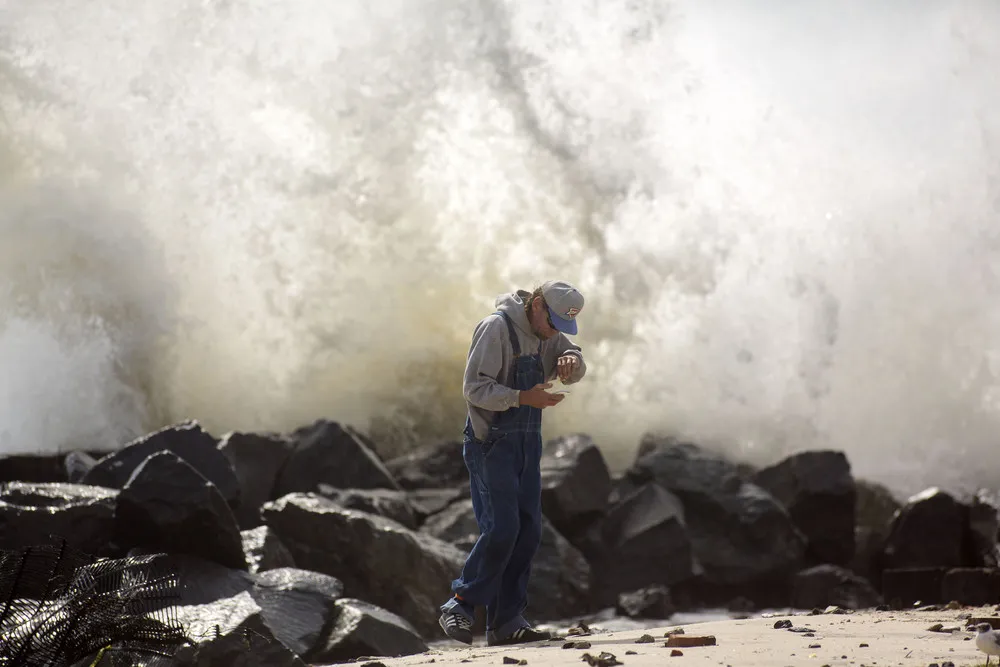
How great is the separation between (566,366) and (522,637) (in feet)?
4.84

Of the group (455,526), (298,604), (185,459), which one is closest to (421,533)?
(455,526)

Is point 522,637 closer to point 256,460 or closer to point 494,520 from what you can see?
point 494,520

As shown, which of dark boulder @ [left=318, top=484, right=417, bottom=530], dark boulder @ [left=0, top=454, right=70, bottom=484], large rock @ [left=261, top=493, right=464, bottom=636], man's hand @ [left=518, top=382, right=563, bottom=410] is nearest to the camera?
man's hand @ [left=518, top=382, right=563, bottom=410]

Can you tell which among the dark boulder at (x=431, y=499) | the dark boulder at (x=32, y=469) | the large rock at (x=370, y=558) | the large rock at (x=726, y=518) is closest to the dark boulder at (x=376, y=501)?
the dark boulder at (x=431, y=499)

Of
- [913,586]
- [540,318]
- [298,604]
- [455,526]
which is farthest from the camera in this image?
[455,526]

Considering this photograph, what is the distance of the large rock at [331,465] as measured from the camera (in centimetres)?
1242

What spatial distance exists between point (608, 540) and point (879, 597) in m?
2.95

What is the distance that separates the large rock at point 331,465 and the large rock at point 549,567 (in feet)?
2.78

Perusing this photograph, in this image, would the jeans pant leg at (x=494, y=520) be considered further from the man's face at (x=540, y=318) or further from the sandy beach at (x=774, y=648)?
the man's face at (x=540, y=318)

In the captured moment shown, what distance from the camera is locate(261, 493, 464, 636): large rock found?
9.63m

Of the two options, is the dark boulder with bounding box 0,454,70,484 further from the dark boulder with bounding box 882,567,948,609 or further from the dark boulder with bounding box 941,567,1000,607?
the dark boulder with bounding box 941,567,1000,607

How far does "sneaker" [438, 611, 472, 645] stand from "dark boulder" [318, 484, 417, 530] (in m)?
4.60

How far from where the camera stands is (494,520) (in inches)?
251

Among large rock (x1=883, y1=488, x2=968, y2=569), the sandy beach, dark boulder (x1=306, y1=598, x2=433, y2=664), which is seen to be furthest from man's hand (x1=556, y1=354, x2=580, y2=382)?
large rock (x1=883, y1=488, x2=968, y2=569)
